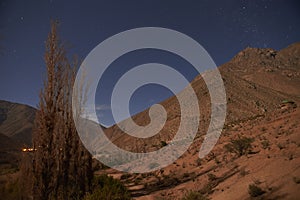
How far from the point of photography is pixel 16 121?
471ft

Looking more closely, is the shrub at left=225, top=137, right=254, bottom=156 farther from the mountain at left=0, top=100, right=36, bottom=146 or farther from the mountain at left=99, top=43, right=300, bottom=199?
the mountain at left=0, top=100, right=36, bottom=146

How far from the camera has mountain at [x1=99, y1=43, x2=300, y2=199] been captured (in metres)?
10.7

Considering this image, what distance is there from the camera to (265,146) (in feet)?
52.9

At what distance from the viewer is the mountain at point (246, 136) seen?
10.7 m

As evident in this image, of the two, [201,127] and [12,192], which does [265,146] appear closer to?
[12,192]

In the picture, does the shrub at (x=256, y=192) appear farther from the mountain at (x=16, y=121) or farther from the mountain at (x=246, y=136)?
the mountain at (x=16, y=121)

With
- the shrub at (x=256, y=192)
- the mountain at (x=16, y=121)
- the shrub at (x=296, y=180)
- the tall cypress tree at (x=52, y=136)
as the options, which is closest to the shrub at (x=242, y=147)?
the shrub at (x=256, y=192)

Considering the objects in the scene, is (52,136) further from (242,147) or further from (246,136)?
(246,136)

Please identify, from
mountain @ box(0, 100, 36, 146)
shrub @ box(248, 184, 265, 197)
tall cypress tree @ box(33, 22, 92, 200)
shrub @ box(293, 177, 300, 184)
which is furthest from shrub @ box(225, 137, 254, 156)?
mountain @ box(0, 100, 36, 146)

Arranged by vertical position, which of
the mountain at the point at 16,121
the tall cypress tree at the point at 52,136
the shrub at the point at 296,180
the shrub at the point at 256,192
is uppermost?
the mountain at the point at 16,121

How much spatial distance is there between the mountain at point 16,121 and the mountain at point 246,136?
67698 millimetres

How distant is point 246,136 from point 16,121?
15027 cm

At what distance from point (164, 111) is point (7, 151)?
140 ft

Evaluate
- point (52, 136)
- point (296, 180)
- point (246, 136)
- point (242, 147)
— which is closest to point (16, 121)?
point (246, 136)
